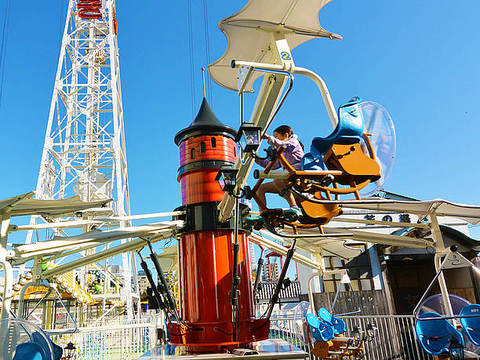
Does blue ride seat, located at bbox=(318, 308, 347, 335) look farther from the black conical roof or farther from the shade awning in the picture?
the black conical roof

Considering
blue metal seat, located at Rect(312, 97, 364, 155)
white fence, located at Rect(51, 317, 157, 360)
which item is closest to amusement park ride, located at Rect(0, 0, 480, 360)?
blue metal seat, located at Rect(312, 97, 364, 155)

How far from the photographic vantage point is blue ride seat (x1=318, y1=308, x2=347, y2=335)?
10102mm

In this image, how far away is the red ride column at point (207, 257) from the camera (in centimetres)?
611

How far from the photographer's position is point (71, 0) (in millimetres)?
26891

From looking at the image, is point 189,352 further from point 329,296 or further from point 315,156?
point 329,296

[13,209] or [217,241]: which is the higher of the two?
[13,209]

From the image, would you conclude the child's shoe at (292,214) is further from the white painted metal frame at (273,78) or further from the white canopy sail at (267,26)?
the white canopy sail at (267,26)

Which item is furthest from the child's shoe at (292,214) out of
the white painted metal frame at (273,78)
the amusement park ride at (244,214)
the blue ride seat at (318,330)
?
the blue ride seat at (318,330)

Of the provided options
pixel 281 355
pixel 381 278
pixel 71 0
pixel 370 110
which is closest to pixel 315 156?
pixel 370 110

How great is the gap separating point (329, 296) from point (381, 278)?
248cm

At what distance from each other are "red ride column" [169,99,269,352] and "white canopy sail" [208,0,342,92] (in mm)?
2890

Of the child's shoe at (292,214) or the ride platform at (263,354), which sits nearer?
the ride platform at (263,354)

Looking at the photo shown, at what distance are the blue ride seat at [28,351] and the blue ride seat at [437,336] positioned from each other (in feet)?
19.0

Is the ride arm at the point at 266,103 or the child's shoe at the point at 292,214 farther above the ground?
the ride arm at the point at 266,103
